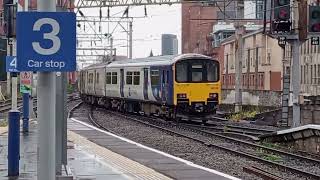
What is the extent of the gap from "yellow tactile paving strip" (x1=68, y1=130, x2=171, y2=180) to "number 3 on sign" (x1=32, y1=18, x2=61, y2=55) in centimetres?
559

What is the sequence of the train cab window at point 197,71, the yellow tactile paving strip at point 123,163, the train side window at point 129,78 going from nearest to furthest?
the yellow tactile paving strip at point 123,163
the train cab window at point 197,71
the train side window at point 129,78

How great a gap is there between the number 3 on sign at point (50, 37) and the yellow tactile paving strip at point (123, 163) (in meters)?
5.59

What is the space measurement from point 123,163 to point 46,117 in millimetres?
7543

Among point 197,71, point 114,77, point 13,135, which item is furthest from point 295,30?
point 114,77

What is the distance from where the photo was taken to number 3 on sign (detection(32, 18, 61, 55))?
561 centimetres

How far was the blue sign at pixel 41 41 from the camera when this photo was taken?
559 centimetres

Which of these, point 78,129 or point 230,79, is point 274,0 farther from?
point 230,79

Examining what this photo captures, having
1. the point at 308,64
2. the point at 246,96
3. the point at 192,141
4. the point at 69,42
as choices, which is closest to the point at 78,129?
the point at 192,141

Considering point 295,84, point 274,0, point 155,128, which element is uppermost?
point 274,0

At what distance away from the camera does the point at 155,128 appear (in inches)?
1011

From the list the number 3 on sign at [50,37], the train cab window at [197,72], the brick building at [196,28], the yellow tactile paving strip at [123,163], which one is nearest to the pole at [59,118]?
the yellow tactile paving strip at [123,163]

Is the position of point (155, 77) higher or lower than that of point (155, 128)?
higher

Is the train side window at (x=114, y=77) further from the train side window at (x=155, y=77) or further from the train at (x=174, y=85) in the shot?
the train side window at (x=155, y=77)

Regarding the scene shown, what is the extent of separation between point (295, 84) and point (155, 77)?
26.3 ft
